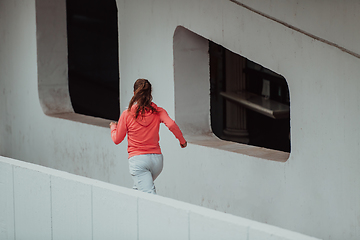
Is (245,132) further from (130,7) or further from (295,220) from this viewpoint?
(295,220)

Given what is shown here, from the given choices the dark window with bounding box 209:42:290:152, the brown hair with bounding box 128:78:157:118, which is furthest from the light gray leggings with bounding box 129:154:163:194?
the dark window with bounding box 209:42:290:152

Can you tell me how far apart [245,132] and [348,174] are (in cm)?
833

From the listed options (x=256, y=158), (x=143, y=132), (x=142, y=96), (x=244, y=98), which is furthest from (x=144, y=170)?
(x=244, y=98)

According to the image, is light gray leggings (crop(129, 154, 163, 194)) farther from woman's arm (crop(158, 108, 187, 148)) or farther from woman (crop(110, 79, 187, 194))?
woman's arm (crop(158, 108, 187, 148))

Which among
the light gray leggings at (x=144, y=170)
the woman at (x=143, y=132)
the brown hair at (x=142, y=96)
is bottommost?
the light gray leggings at (x=144, y=170)

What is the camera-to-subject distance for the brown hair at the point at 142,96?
17.7 feet

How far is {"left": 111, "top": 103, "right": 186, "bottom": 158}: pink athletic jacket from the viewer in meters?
5.48

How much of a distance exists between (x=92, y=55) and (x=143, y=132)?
9186mm

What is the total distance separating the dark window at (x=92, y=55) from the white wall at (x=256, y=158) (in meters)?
5.07

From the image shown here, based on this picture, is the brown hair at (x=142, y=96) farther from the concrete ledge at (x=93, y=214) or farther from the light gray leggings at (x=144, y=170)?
the concrete ledge at (x=93, y=214)

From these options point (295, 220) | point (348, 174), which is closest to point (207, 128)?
point (295, 220)

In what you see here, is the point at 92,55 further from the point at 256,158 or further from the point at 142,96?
the point at 142,96

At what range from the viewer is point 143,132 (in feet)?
18.1

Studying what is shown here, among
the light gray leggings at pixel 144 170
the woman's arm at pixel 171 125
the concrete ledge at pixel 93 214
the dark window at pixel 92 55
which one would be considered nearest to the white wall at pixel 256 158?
the woman's arm at pixel 171 125
